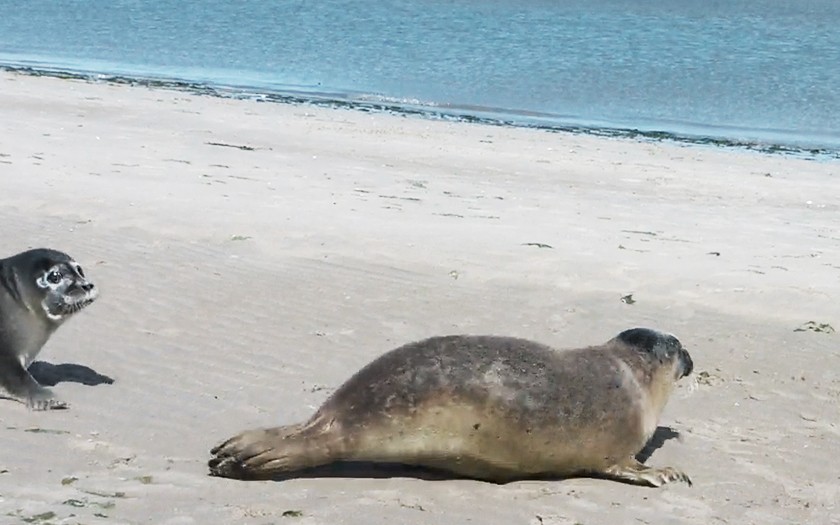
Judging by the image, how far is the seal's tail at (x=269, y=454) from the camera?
4.58 meters

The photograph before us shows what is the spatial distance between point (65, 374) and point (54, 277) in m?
0.44

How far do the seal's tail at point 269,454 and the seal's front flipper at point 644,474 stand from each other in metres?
1.05

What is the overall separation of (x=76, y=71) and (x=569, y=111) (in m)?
9.01

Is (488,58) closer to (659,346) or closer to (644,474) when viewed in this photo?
(659,346)

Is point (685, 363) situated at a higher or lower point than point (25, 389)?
higher

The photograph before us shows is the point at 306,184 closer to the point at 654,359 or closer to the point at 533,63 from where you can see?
the point at 654,359

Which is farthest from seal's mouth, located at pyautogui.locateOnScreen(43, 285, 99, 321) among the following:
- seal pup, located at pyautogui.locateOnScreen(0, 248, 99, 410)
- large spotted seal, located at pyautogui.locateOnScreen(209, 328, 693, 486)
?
large spotted seal, located at pyautogui.locateOnScreen(209, 328, 693, 486)

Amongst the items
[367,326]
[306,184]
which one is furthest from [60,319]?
[306,184]

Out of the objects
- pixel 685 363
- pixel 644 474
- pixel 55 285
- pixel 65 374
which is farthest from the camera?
pixel 65 374

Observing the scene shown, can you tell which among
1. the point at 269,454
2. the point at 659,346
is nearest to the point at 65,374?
the point at 269,454

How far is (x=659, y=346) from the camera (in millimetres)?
5559

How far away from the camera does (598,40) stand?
40.6m

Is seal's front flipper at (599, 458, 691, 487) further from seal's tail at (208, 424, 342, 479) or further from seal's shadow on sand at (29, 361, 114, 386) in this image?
seal's shadow on sand at (29, 361, 114, 386)

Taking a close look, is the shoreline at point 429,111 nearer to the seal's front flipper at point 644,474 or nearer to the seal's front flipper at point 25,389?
the seal's front flipper at point 644,474
